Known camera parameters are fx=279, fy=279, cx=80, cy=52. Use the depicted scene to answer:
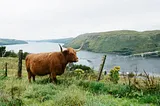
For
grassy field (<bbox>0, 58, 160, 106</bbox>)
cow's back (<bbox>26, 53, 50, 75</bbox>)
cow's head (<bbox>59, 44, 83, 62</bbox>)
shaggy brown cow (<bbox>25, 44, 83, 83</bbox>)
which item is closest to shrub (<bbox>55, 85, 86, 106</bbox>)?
grassy field (<bbox>0, 58, 160, 106</bbox>)

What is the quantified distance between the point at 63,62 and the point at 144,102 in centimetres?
505

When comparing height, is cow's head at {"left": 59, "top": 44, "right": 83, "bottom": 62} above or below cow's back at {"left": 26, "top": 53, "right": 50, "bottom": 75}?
above

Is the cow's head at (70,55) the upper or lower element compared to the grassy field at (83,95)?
upper

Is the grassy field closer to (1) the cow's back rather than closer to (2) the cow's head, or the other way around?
(2) the cow's head

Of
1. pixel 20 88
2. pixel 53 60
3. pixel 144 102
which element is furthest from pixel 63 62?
pixel 144 102

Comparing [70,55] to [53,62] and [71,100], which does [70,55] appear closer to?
[53,62]

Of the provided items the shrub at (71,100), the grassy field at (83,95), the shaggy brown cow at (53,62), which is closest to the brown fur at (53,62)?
the shaggy brown cow at (53,62)

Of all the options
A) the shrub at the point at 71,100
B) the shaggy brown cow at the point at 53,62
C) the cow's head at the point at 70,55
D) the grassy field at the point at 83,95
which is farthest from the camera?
the cow's head at the point at 70,55

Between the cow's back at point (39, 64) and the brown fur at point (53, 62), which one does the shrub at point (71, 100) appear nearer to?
the brown fur at point (53, 62)

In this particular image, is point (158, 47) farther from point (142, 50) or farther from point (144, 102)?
point (144, 102)

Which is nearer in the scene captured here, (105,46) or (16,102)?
(16,102)

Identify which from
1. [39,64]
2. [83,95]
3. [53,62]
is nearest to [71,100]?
[83,95]

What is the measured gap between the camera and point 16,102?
7.76 m

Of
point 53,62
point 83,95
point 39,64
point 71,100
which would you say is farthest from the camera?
point 39,64
